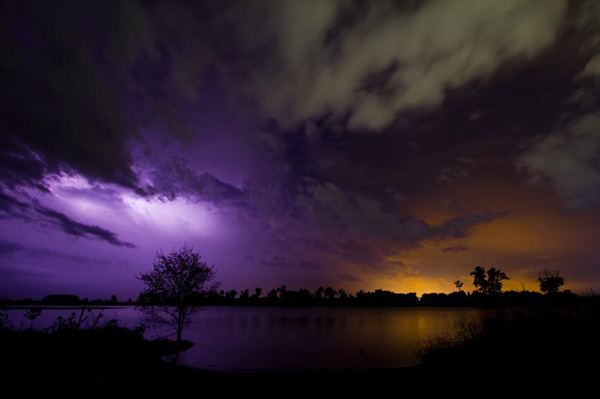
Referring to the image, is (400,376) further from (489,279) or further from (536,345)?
(489,279)

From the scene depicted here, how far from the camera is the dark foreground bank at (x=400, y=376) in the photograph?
42.3ft

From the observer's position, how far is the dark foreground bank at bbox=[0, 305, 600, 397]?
42.3ft

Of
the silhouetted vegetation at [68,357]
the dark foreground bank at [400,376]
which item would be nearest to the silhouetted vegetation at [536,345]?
the dark foreground bank at [400,376]

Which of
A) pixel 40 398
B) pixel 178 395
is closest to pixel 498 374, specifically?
pixel 178 395

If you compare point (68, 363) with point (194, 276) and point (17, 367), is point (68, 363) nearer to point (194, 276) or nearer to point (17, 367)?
point (17, 367)

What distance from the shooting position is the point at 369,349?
44469 millimetres

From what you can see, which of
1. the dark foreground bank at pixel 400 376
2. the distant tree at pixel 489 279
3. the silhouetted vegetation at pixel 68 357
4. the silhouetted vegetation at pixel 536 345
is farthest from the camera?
the distant tree at pixel 489 279

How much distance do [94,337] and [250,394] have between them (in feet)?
56.8

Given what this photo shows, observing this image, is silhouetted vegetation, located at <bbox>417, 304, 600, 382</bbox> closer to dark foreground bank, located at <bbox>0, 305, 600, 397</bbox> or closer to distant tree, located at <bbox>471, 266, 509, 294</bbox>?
dark foreground bank, located at <bbox>0, 305, 600, 397</bbox>

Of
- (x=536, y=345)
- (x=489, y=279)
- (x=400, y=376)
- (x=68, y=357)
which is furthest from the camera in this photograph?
(x=489, y=279)

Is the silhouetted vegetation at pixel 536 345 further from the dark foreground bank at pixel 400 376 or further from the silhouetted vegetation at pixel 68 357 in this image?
the silhouetted vegetation at pixel 68 357

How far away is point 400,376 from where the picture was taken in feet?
54.0

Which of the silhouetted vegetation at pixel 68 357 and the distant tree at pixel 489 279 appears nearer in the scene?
the silhouetted vegetation at pixel 68 357

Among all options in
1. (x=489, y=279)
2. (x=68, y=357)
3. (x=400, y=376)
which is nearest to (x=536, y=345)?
(x=400, y=376)
